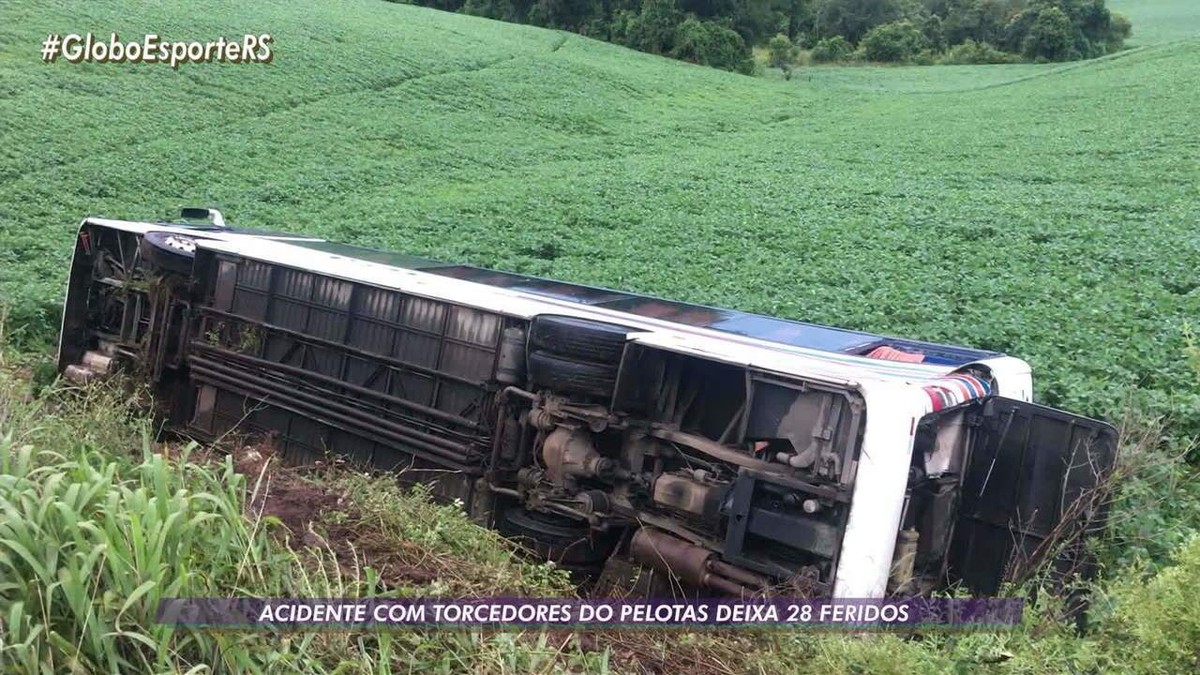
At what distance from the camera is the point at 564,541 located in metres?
5.47

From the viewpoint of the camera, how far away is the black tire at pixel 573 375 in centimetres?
538

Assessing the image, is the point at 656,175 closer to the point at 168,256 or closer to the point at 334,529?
the point at 168,256

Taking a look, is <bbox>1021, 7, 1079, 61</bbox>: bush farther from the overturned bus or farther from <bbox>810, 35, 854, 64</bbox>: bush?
the overturned bus

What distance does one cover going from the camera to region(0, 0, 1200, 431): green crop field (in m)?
11.3

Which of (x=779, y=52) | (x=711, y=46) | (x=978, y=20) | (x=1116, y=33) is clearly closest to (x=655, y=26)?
(x=711, y=46)

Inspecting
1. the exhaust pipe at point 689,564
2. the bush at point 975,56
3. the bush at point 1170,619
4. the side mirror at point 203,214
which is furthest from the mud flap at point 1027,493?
the bush at point 975,56

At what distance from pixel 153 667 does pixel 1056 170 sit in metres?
24.1

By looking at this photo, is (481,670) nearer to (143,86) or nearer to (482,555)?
(482,555)

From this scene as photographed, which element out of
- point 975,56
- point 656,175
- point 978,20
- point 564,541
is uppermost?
point 978,20

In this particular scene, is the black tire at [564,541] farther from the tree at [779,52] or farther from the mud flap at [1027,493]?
the tree at [779,52]

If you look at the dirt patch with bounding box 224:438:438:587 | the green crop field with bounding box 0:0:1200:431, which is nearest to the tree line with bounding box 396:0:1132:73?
the green crop field with bounding box 0:0:1200:431

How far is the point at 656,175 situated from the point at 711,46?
30.4 m

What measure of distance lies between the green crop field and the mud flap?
2725 mm
